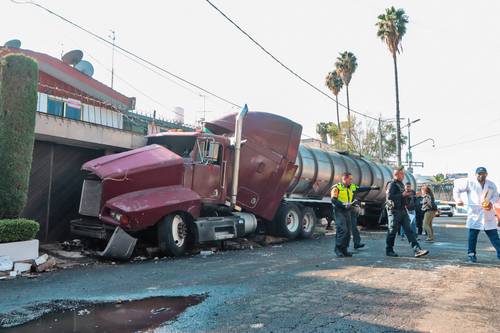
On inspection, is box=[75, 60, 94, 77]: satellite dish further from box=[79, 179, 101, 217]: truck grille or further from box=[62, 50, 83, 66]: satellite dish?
box=[79, 179, 101, 217]: truck grille

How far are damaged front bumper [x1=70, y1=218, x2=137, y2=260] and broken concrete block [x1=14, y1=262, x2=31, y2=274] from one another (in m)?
1.34

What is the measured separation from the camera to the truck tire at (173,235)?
344 inches

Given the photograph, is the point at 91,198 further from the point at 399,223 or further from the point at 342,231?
the point at 399,223

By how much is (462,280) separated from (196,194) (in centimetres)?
533

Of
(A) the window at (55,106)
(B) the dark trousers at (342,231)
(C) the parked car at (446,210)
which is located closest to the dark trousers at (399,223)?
(B) the dark trousers at (342,231)

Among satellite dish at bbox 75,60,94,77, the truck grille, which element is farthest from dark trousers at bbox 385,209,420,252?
satellite dish at bbox 75,60,94,77

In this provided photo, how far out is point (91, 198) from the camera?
8703 millimetres

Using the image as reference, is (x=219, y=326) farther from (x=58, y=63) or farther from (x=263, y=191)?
(x=58, y=63)

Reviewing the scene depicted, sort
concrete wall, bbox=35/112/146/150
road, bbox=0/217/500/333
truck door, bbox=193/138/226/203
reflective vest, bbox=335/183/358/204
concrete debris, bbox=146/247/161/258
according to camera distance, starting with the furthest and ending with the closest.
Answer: concrete wall, bbox=35/112/146/150
truck door, bbox=193/138/226/203
concrete debris, bbox=146/247/161/258
reflective vest, bbox=335/183/358/204
road, bbox=0/217/500/333

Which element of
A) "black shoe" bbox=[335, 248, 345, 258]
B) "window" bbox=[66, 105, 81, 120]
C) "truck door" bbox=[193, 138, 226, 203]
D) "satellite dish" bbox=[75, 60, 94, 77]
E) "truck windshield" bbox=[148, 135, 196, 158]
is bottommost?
"black shoe" bbox=[335, 248, 345, 258]

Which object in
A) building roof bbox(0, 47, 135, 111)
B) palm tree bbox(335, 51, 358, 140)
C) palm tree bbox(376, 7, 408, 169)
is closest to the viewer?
building roof bbox(0, 47, 135, 111)

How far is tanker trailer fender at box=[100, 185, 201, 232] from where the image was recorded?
8141 millimetres

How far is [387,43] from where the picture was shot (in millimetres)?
31984

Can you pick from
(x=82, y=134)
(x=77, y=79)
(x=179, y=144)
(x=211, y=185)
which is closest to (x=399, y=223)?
(x=211, y=185)
